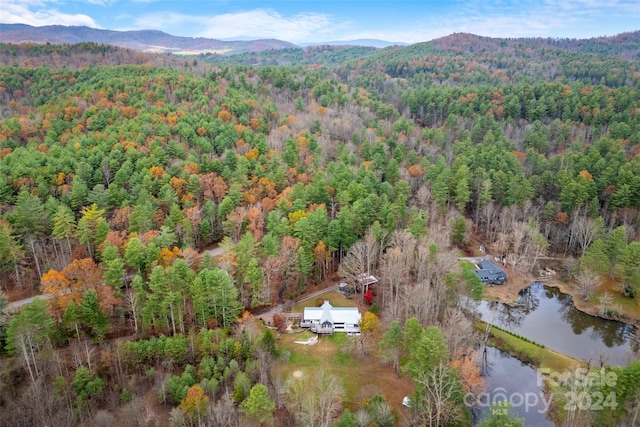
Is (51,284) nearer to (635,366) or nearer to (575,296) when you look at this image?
(635,366)

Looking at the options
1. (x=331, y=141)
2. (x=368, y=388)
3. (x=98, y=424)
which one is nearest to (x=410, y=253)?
(x=368, y=388)

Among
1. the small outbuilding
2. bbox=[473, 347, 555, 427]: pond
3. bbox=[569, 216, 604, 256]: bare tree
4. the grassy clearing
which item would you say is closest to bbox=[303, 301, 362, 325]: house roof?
bbox=[473, 347, 555, 427]: pond

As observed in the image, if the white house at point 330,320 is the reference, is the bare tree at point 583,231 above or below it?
above

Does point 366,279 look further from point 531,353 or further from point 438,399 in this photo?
point 438,399

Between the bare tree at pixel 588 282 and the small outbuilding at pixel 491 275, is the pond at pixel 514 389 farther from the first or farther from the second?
the bare tree at pixel 588 282

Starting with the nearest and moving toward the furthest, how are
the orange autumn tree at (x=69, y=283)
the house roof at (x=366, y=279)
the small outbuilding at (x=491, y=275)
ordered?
the orange autumn tree at (x=69, y=283), the house roof at (x=366, y=279), the small outbuilding at (x=491, y=275)

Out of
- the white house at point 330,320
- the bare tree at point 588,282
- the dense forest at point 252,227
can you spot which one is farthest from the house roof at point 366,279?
the bare tree at point 588,282
